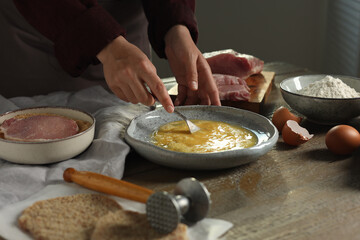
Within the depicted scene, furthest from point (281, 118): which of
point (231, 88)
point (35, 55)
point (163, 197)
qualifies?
point (35, 55)

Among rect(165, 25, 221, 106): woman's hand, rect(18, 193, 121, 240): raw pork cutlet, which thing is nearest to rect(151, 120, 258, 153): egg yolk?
rect(165, 25, 221, 106): woman's hand

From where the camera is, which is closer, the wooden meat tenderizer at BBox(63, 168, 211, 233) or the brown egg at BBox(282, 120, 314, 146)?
the wooden meat tenderizer at BBox(63, 168, 211, 233)

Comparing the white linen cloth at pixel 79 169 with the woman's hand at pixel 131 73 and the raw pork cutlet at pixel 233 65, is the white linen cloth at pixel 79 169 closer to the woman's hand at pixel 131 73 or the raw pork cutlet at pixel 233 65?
the woman's hand at pixel 131 73

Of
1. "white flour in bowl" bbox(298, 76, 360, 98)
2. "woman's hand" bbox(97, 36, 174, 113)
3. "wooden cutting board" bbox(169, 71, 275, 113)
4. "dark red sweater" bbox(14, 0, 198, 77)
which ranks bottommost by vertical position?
"wooden cutting board" bbox(169, 71, 275, 113)

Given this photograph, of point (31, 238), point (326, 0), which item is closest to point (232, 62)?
point (31, 238)

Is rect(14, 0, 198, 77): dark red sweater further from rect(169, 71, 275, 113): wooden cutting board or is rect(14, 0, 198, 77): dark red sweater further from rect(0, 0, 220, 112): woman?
rect(169, 71, 275, 113): wooden cutting board

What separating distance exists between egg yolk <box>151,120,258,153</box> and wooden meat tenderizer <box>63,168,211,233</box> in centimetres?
24

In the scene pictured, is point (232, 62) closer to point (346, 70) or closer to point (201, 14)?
point (201, 14)

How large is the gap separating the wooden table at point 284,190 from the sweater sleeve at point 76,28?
0.32 metres

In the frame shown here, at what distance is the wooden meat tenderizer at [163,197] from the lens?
778 millimetres

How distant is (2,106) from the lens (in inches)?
56.4

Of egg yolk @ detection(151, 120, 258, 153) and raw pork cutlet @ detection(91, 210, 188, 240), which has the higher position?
raw pork cutlet @ detection(91, 210, 188, 240)

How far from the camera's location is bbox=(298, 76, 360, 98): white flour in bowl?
4.44 feet

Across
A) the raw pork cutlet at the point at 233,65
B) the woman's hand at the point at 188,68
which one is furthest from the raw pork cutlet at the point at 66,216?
the raw pork cutlet at the point at 233,65
